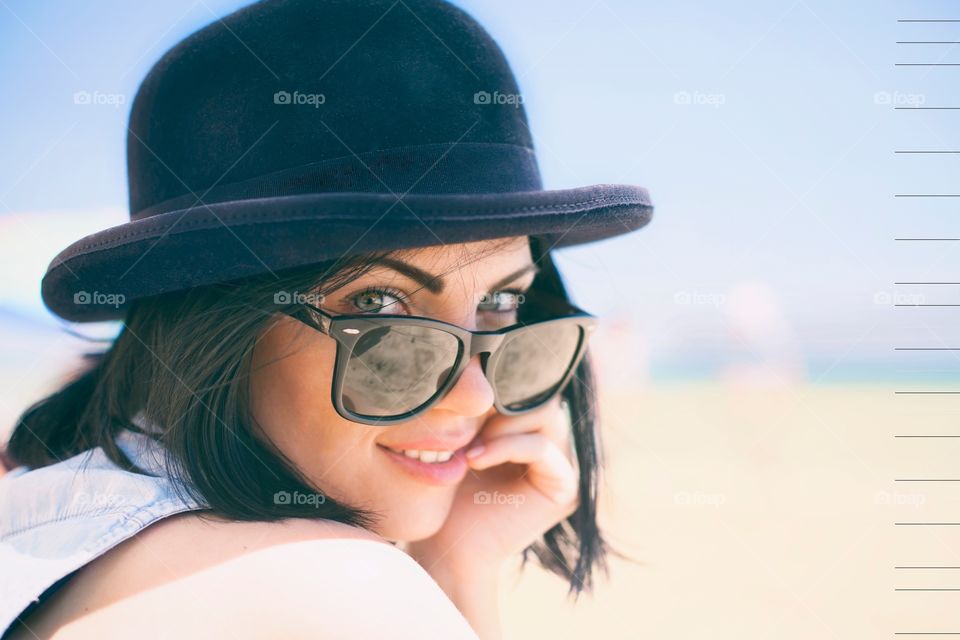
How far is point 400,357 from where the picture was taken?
1592 millimetres

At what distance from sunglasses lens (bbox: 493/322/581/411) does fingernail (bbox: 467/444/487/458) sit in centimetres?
16

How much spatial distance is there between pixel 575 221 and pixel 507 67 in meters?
0.46

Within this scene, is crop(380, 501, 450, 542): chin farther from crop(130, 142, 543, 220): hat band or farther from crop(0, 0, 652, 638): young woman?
crop(130, 142, 543, 220): hat band

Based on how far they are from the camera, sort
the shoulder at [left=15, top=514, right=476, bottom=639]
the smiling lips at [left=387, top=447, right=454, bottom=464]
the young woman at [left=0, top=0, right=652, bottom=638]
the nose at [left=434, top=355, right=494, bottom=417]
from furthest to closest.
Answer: the smiling lips at [left=387, top=447, right=454, bottom=464] → the nose at [left=434, top=355, right=494, bottom=417] → the young woman at [left=0, top=0, right=652, bottom=638] → the shoulder at [left=15, top=514, right=476, bottom=639]

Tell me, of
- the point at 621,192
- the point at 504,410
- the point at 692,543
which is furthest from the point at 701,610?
the point at 621,192

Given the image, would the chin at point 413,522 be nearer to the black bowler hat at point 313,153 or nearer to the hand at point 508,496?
the hand at point 508,496

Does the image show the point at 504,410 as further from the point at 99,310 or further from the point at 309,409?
the point at 99,310

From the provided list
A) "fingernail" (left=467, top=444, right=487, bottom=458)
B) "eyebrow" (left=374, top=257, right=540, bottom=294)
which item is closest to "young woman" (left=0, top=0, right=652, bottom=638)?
"eyebrow" (left=374, top=257, right=540, bottom=294)

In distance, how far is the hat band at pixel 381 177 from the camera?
4.71 feet

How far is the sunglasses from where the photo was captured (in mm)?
1516

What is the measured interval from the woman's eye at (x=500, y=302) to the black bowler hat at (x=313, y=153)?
27 cm

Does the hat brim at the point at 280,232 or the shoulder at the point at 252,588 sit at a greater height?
the hat brim at the point at 280,232

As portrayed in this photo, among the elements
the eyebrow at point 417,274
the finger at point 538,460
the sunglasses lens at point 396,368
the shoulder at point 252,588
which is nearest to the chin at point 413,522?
the finger at point 538,460

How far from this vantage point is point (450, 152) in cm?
153
